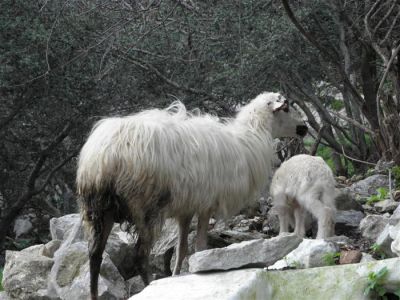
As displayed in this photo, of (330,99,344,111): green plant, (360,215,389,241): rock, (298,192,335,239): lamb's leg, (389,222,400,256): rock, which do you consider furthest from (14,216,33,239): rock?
(389,222,400,256): rock

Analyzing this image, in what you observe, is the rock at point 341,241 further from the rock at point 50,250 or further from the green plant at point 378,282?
the rock at point 50,250

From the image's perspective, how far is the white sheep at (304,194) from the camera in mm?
8258

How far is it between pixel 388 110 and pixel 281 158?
10.0 ft

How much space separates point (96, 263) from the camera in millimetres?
7246

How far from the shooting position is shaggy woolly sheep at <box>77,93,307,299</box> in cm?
696

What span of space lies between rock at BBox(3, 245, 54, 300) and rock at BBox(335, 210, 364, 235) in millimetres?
3007

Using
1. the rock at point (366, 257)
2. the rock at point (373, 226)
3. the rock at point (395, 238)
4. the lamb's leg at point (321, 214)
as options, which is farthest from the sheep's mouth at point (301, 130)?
the rock at point (395, 238)

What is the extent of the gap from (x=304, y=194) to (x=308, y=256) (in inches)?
79.5

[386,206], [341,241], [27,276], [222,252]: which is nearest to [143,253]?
[222,252]

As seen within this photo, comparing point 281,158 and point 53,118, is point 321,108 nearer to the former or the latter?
point 281,158

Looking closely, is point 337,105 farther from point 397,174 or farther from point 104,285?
point 104,285

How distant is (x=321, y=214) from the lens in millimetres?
8250

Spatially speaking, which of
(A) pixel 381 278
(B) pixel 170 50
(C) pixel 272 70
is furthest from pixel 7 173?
(A) pixel 381 278

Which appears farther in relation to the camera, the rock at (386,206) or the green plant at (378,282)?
the rock at (386,206)
